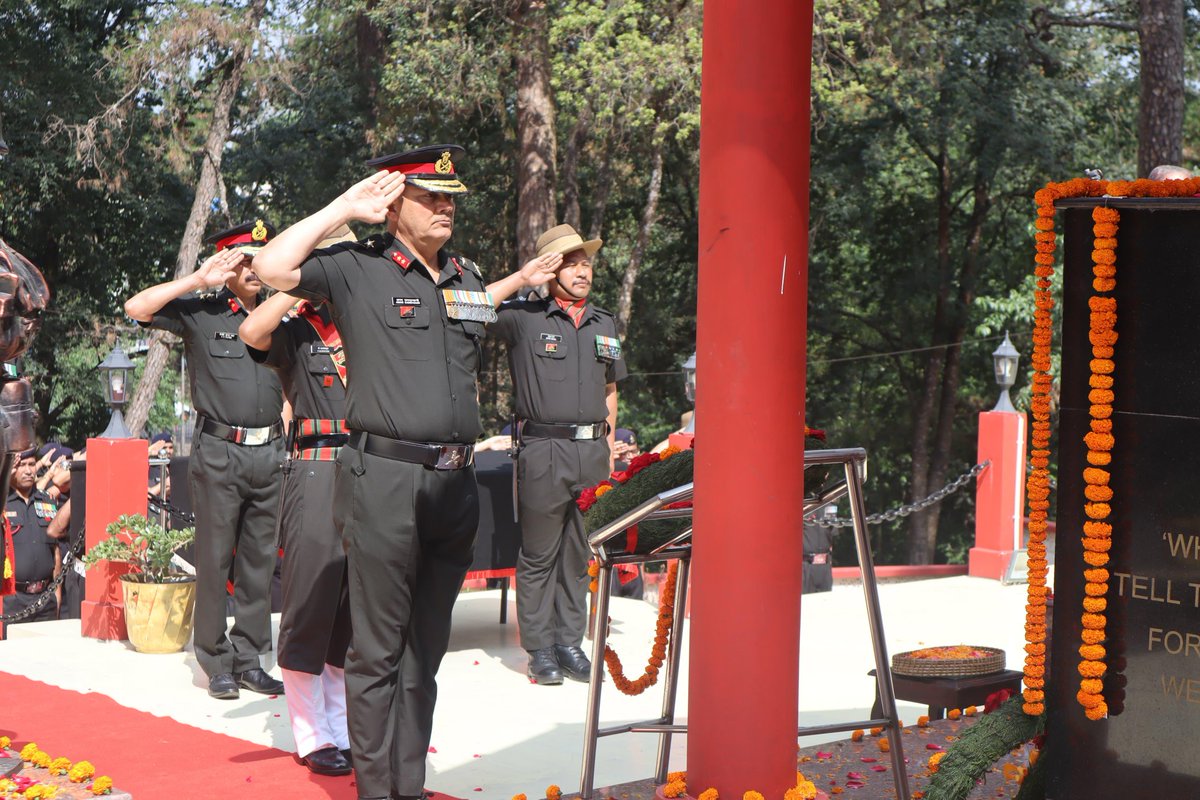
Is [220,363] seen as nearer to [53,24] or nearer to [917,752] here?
[917,752]

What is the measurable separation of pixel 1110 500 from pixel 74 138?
19.5 metres

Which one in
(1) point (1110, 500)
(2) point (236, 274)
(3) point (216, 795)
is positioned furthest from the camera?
(2) point (236, 274)

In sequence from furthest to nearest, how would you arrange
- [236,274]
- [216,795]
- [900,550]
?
[900,550], [236,274], [216,795]

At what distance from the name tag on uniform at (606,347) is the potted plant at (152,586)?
2.28 m

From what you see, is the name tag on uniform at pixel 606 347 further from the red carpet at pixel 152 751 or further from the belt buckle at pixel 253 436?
the red carpet at pixel 152 751

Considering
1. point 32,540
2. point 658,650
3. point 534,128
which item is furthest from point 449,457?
point 534,128

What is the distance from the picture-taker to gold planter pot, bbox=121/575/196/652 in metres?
7.12

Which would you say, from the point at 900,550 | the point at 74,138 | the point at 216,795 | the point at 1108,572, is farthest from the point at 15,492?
the point at 900,550

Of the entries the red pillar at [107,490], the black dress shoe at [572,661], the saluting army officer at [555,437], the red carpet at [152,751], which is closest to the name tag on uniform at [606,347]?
the saluting army officer at [555,437]

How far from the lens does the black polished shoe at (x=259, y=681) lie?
629cm

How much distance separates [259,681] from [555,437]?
175 centimetres

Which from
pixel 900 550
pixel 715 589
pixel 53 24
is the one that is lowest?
pixel 900 550

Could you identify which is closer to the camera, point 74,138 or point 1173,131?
point 1173,131

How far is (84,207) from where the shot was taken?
21656mm
